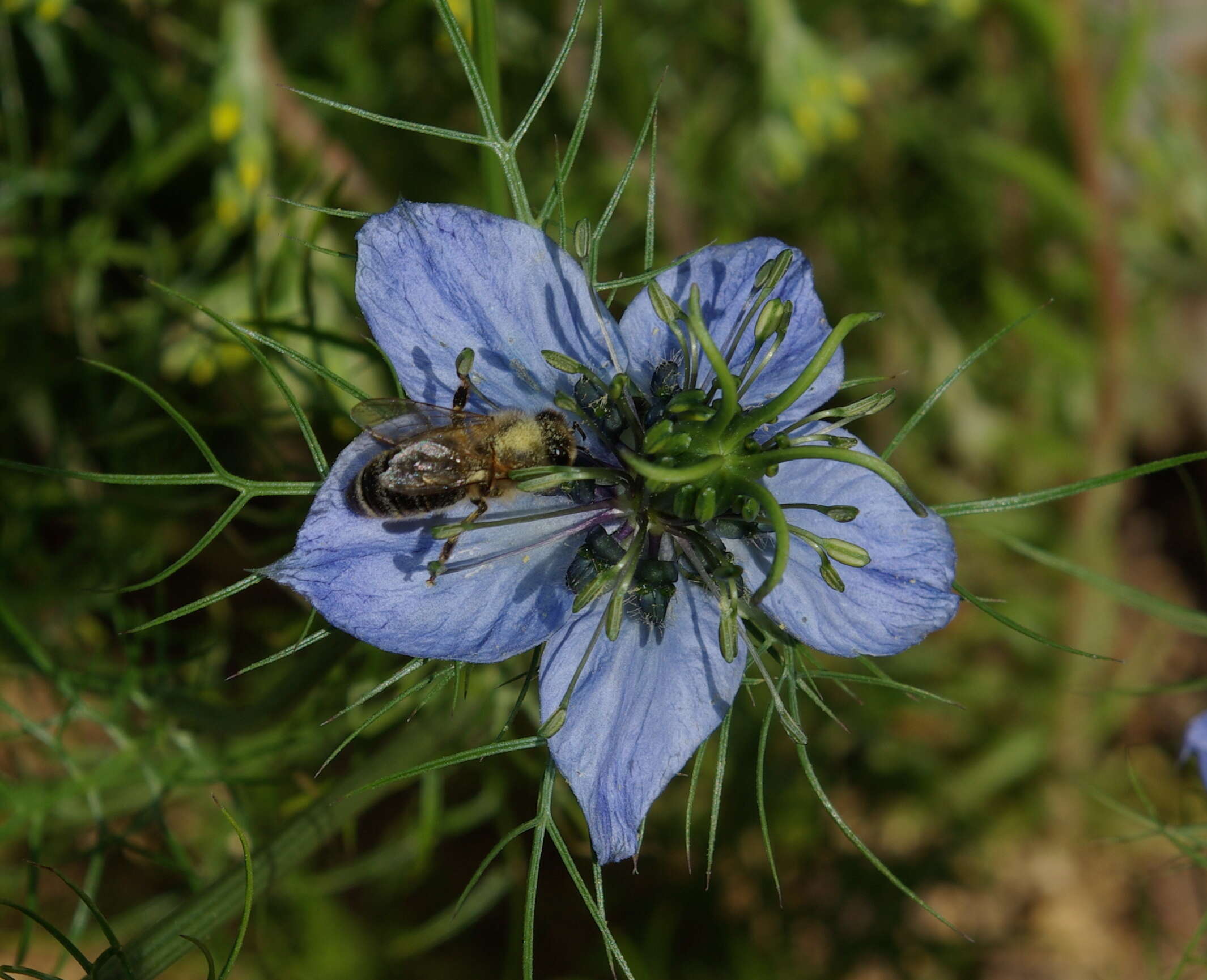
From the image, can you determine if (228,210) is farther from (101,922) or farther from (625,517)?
(101,922)

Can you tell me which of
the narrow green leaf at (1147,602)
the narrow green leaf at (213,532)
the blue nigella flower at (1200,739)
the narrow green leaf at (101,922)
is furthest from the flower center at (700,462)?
the blue nigella flower at (1200,739)

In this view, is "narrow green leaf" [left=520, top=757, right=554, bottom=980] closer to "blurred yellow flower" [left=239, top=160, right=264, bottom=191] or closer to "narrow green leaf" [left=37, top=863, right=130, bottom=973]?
"narrow green leaf" [left=37, top=863, right=130, bottom=973]

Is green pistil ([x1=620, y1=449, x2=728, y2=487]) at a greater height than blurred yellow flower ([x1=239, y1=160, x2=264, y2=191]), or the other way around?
blurred yellow flower ([x1=239, y1=160, x2=264, y2=191])

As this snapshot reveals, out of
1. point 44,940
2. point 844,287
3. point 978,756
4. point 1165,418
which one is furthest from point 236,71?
point 1165,418

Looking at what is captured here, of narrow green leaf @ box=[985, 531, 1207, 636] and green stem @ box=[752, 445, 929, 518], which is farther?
narrow green leaf @ box=[985, 531, 1207, 636]

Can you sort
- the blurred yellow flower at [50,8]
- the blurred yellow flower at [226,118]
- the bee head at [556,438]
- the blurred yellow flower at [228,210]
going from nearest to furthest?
the bee head at [556,438]
the blurred yellow flower at [50,8]
the blurred yellow flower at [226,118]
the blurred yellow flower at [228,210]

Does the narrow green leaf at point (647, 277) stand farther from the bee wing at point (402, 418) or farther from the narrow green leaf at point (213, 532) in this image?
the narrow green leaf at point (213, 532)

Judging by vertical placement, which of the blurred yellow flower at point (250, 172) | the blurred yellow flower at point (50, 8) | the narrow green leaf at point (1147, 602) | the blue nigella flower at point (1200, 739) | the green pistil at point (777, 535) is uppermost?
the blurred yellow flower at point (50, 8)

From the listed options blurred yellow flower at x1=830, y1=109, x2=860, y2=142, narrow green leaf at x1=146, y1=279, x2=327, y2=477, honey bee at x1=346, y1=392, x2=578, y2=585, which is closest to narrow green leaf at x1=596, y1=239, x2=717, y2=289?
honey bee at x1=346, y1=392, x2=578, y2=585
